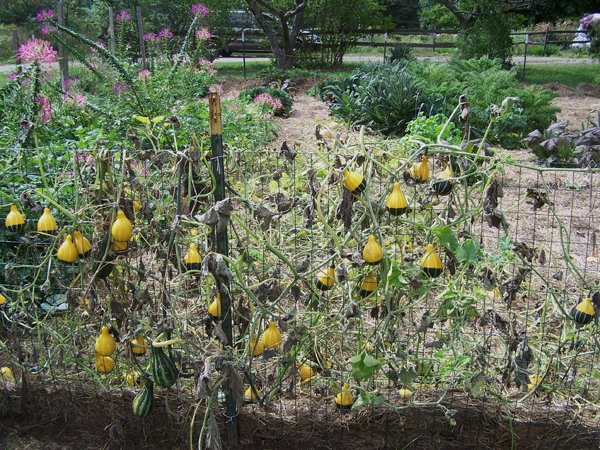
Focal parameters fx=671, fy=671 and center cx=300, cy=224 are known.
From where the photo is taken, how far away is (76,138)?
5.77m

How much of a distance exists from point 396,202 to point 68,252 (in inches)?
46.4

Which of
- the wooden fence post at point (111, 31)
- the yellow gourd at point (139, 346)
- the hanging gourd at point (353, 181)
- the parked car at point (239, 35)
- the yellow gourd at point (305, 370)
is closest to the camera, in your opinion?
the hanging gourd at point (353, 181)

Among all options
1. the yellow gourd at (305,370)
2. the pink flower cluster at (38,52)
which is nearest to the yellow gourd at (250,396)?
the yellow gourd at (305,370)

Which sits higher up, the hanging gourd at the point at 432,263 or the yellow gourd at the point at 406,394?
the hanging gourd at the point at 432,263

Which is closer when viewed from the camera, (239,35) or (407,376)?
(407,376)

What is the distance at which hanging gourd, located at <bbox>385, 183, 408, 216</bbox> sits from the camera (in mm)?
2256

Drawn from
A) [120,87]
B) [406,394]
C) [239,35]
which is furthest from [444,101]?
[239,35]

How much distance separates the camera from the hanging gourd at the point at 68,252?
2406 millimetres

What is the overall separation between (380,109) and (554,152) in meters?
2.56

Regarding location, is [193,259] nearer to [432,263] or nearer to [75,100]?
[432,263]

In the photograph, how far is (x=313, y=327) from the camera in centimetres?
240

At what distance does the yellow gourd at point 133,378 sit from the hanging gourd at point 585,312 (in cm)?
174

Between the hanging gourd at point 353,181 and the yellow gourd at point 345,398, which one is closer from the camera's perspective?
the hanging gourd at point 353,181

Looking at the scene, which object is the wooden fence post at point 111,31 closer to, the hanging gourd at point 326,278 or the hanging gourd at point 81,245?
the hanging gourd at point 81,245
